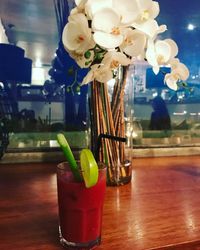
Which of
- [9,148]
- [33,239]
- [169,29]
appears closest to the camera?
[33,239]

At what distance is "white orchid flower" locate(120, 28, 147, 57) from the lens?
75cm

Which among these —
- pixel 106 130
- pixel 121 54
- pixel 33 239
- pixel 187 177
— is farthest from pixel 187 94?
pixel 33 239

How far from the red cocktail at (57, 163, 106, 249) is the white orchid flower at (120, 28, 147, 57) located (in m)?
0.35

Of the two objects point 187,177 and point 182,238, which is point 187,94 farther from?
point 182,238

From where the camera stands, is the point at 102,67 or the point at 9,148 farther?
the point at 9,148

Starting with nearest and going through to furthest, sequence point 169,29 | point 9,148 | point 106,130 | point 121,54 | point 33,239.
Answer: point 33,239
point 121,54
point 106,130
point 9,148
point 169,29

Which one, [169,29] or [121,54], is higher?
[169,29]

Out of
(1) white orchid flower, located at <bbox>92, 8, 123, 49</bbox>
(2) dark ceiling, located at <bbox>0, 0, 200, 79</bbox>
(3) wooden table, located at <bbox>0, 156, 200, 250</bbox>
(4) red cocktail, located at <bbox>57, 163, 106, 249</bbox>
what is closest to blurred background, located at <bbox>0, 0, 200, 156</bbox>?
(2) dark ceiling, located at <bbox>0, 0, 200, 79</bbox>

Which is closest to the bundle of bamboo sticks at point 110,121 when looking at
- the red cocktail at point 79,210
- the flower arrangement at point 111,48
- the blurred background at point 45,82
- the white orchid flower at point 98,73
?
the flower arrangement at point 111,48

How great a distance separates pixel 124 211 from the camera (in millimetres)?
781

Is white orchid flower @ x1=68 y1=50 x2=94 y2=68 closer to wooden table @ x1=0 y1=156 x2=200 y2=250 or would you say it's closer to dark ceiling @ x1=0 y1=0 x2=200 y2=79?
wooden table @ x1=0 y1=156 x2=200 y2=250

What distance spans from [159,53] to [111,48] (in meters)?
0.20

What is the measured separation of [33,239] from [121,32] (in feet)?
1.70

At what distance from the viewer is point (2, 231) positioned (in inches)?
25.4
